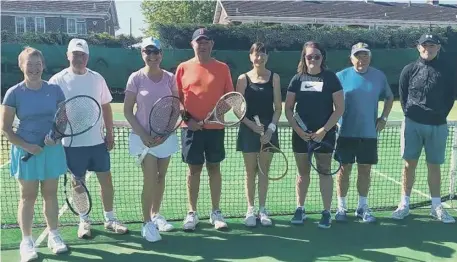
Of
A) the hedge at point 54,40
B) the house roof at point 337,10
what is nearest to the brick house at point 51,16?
the house roof at point 337,10

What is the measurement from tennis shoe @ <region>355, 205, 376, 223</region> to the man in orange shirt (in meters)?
1.59

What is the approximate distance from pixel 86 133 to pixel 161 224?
1162mm

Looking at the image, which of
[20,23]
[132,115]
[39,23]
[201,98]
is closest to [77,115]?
[132,115]

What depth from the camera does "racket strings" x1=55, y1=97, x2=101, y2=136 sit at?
13.4 feet

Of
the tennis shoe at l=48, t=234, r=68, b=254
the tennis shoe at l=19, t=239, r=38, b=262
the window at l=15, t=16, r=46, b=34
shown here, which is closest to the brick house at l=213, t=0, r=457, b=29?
the window at l=15, t=16, r=46, b=34

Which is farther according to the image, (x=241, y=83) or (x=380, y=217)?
(x=380, y=217)

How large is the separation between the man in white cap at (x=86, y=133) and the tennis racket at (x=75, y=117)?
247 mm

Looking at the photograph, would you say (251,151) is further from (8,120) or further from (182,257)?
(8,120)

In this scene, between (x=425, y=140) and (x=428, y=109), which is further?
(x=425, y=140)

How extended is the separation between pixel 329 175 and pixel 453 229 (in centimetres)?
136

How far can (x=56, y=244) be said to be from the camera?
14.4ft

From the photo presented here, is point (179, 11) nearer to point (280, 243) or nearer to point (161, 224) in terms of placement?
point (161, 224)

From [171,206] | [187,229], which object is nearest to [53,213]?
[187,229]

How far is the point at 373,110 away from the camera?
507 centimetres
